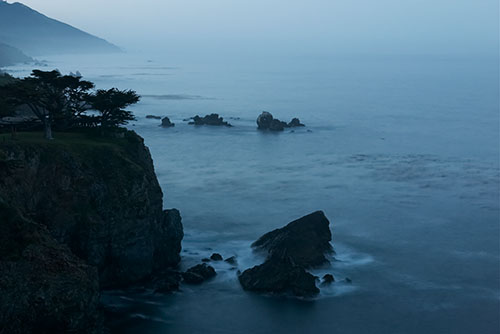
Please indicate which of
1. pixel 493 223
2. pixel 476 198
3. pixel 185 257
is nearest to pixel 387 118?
pixel 476 198

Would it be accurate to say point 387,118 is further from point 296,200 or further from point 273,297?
point 273,297

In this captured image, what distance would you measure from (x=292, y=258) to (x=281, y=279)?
4.46 metres

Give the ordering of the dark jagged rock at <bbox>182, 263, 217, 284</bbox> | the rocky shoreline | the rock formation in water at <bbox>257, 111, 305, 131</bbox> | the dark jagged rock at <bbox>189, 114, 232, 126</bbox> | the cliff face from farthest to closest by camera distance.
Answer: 1. the dark jagged rock at <bbox>189, 114, 232, 126</bbox>
2. the rock formation in water at <bbox>257, 111, 305, 131</bbox>
3. the dark jagged rock at <bbox>182, 263, 217, 284</bbox>
4. the cliff face
5. the rocky shoreline

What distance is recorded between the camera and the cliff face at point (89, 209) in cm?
3631

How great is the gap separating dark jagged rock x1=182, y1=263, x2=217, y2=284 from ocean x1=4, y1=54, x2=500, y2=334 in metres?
0.67

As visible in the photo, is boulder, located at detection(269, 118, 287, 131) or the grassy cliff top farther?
boulder, located at detection(269, 118, 287, 131)

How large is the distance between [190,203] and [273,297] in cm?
2717

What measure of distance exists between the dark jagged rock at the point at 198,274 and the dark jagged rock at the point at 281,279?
2729 millimetres

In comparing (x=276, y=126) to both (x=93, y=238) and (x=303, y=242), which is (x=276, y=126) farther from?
(x=93, y=238)

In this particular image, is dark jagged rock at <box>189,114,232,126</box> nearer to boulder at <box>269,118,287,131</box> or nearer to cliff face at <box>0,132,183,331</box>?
boulder at <box>269,118,287,131</box>

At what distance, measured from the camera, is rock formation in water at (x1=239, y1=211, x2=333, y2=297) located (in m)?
47.8

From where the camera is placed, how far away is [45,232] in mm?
37469

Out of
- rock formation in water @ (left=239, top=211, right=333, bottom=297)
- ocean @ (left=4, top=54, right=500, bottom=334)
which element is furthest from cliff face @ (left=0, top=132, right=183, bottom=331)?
rock formation in water @ (left=239, top=211, right=333, bottom=297)

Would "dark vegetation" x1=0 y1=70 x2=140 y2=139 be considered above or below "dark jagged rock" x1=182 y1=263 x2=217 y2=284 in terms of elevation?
above
